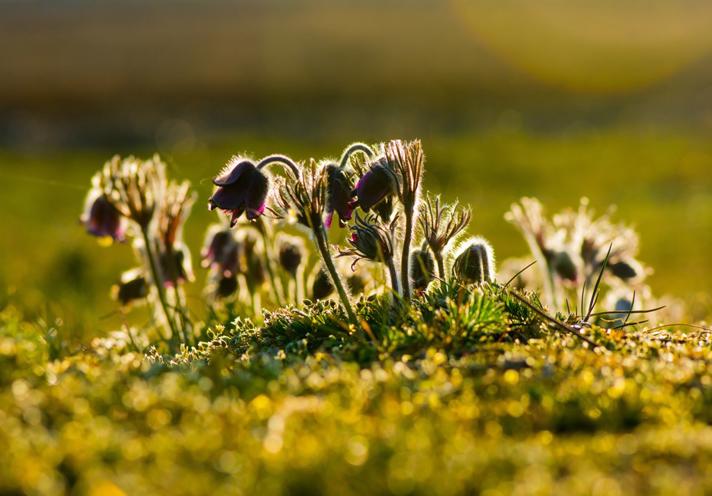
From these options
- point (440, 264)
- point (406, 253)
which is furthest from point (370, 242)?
point (440, 264)

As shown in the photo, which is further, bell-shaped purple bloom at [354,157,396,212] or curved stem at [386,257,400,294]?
curved stem at [386,257,400,294]

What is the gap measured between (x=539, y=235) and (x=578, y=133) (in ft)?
79.7

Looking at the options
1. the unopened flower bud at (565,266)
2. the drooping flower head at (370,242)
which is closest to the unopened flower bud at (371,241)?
the drooping flower head at (370,242)

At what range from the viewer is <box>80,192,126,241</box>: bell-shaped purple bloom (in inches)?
231

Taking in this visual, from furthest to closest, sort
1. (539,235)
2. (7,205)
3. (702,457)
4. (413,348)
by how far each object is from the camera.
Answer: (7,205)
(539,235)
(413,348)
(702,457)

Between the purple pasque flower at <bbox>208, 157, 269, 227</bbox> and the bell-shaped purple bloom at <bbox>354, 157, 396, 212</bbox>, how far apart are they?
466mm

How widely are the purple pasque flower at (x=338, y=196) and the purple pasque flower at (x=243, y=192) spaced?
33 centimetres

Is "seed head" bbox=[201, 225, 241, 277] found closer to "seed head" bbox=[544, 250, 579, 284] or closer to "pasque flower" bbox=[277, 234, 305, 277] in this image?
"pasque flower" bbox=[277, 234, 305, 277]

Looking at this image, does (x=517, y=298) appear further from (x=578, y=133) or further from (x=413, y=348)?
(x=578, y=133)

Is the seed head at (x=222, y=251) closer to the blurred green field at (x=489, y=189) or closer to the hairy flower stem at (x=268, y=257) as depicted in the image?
the hairy flower stem at (x=268, y=257)

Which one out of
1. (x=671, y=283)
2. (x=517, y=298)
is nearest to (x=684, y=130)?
(x=671, y=283)

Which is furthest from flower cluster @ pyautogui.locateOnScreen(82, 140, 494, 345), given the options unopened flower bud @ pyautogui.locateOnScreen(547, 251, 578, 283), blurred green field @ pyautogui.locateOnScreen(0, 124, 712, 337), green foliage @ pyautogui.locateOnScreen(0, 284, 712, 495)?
blurred green field @ pyautogui.locateOnScreen(0, 124, 712, 337)

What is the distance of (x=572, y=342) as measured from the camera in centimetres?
435

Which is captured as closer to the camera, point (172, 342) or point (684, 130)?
point (172, 342)
